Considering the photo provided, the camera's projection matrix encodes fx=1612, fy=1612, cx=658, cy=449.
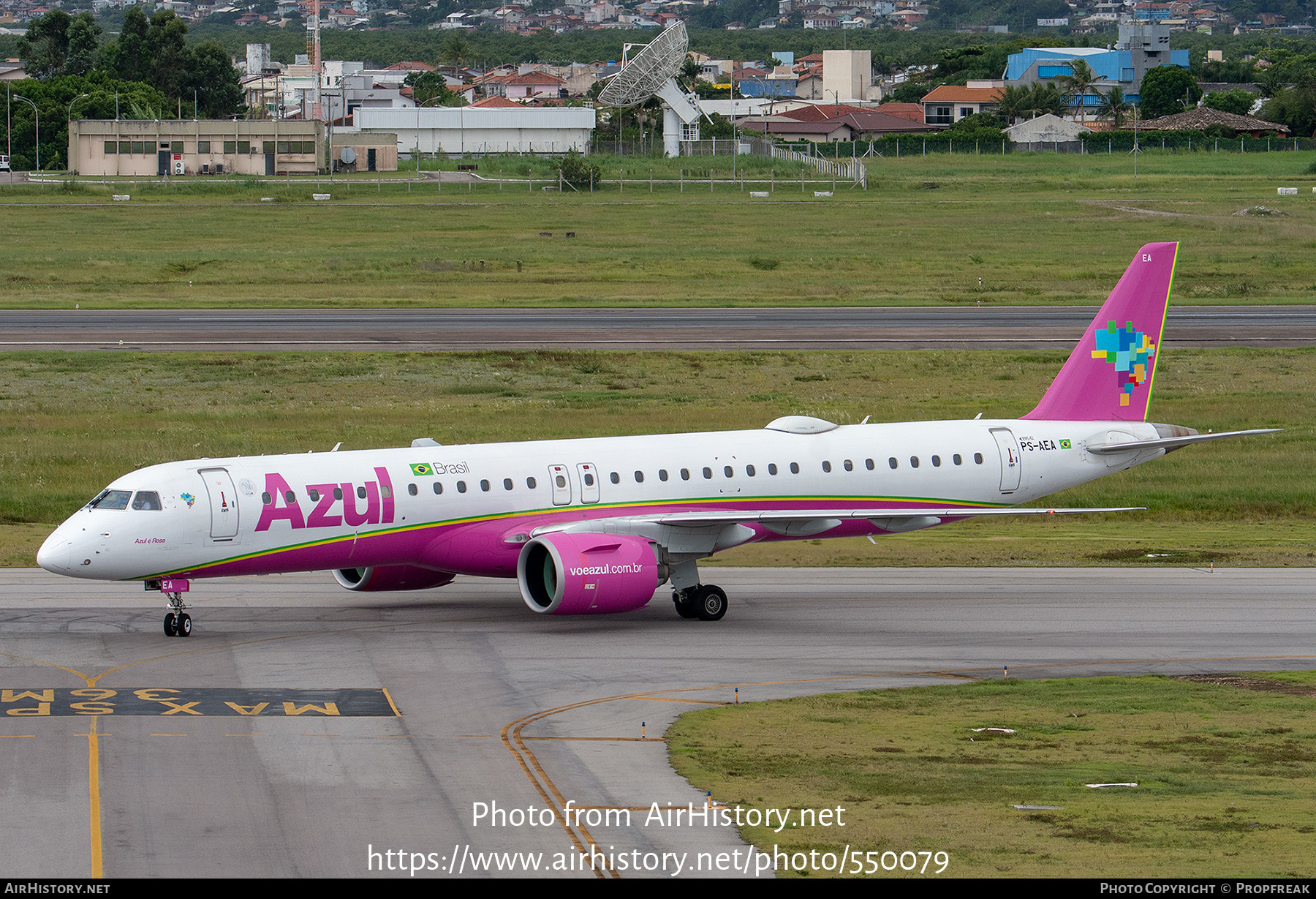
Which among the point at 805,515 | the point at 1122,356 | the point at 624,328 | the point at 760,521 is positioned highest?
the point at 1122,356

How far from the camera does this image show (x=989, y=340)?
81812mm

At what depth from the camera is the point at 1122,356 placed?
44875mm

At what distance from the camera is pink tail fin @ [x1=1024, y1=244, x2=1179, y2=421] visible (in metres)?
44.6

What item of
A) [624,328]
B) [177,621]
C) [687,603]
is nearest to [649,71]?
[624,328]

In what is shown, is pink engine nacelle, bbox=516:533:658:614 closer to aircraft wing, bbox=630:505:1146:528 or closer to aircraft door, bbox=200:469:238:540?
aircraft wing, bbox=630:505:1146:528

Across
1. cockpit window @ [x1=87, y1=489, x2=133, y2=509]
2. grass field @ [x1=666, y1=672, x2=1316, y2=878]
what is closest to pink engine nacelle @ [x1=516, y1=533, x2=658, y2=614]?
grass field @ [x1=666, y1=672, x2=1316, y2=878]

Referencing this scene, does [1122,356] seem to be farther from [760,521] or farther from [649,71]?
[649,71]

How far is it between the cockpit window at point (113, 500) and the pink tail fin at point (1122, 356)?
80.2ft

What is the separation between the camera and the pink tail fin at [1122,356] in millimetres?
44594

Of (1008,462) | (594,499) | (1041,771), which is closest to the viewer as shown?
(1041,771)

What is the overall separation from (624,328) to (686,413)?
20913mm

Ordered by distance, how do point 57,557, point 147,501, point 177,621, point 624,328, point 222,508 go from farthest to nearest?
point 624,328
point 177,621
point 222,508
point 147,501
point 57,557

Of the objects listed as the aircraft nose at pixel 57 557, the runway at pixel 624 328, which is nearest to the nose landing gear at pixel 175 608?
the aircraft nose at pixel 57 557

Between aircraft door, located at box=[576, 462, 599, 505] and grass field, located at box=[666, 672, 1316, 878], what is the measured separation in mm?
9370
